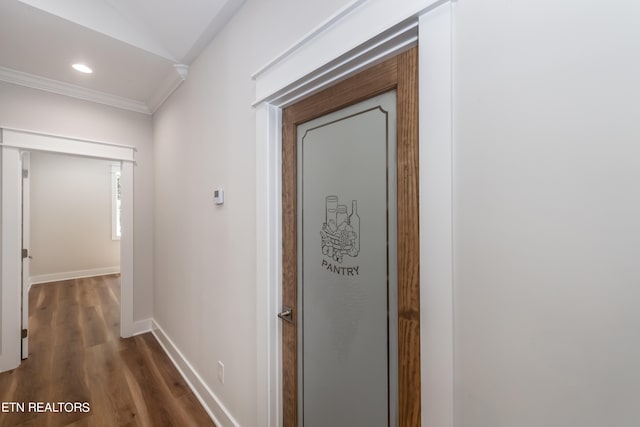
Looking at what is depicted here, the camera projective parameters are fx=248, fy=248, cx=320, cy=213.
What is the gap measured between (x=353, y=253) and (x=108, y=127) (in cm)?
332

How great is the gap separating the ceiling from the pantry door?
115 cm

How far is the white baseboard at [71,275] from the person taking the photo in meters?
4.82

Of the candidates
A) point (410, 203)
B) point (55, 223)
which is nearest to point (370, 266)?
point (410, 203)

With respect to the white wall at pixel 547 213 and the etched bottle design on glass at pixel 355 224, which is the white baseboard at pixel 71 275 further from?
the white wall at pixel 547 213

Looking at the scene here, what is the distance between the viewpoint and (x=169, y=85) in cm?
243

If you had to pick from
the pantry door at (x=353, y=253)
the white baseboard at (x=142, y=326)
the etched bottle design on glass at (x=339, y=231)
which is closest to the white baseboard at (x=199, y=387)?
the white baseboard at (x=142, y=326)

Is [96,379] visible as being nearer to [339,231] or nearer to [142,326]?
[142,326]

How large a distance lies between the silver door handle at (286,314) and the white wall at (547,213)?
789 mm

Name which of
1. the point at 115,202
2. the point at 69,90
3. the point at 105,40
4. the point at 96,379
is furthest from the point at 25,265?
the point at 115,202

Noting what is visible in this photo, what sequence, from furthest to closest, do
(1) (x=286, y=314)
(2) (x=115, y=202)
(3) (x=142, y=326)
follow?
(2) (x=115, y=202)
(3) (x=142, y=326)
(1) (x=286, y=314)

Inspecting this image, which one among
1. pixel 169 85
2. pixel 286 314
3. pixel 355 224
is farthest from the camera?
pixel 169 85

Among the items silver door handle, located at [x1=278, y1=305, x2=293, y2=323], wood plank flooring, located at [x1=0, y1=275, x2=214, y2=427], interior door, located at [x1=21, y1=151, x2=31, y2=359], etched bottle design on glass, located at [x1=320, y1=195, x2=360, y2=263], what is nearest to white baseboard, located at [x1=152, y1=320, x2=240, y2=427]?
wood plank flooring, located at [x1=0, y1=275, x2=214, y2=427]

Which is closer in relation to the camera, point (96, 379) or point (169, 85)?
point (96, 379)

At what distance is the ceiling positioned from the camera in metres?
1.61
